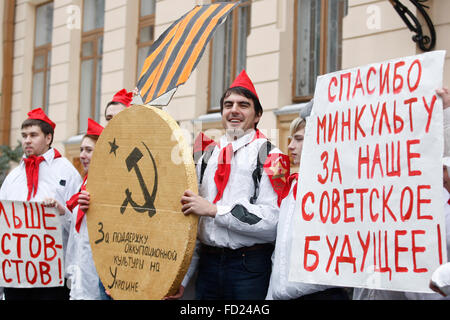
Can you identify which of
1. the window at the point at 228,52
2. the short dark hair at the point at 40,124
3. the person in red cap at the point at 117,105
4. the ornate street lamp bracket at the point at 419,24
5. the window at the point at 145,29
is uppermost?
the window at the point at 145,29

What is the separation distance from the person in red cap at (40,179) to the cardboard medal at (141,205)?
0.97 metres

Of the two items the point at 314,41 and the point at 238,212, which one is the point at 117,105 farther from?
the point at 314,41

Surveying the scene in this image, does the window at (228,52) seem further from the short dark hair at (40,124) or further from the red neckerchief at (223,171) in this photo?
the red neckerchief at (223,171)

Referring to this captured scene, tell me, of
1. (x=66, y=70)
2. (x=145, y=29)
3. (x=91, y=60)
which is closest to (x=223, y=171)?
(x=145, y=29)

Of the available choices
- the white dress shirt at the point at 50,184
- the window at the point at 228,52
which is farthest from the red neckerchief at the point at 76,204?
the window at the point at 228,52

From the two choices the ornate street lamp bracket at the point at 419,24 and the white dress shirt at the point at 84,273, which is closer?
the white dress shirt at the point at 84,273

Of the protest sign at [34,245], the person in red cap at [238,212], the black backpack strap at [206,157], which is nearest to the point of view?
the person in red cap at [238,212]

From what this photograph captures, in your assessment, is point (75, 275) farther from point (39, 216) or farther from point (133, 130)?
point (133, 130)

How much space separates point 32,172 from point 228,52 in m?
4.41

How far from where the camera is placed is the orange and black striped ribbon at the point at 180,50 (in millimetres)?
3076

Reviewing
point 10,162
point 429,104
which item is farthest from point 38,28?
point 429,104

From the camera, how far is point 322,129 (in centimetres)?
265

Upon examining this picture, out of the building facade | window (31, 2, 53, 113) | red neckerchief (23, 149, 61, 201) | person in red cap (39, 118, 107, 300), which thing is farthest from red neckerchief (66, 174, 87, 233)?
window (31, 2, 53, 113)

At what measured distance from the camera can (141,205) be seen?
3.00 meters
